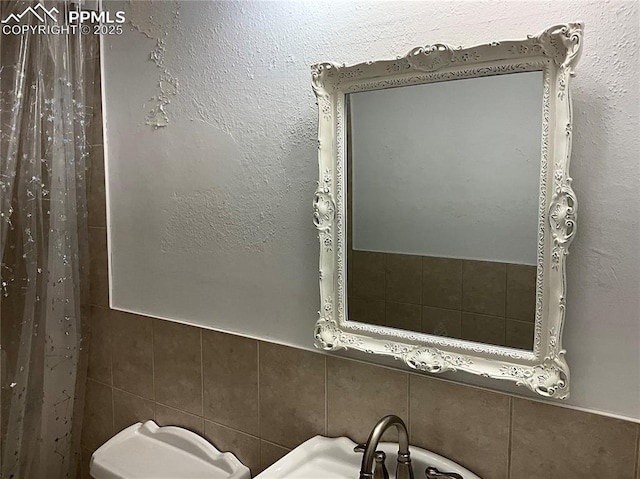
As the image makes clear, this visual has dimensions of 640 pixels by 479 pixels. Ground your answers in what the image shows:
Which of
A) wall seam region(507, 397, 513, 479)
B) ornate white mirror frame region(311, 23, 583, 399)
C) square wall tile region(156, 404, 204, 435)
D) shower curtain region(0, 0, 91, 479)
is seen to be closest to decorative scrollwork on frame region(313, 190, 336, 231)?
Result: ornate white mirror frame region(311, 23, 583, 399)

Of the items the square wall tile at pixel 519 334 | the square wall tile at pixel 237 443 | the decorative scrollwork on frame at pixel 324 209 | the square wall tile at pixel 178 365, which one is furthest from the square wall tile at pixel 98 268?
the square wall tile at pixel 519 334

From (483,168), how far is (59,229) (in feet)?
4.56

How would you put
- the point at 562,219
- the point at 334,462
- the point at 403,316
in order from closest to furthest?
the point at 562,219, the point at 403,316, the point at 334,462

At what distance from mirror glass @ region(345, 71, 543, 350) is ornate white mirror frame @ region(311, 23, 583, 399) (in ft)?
0.07

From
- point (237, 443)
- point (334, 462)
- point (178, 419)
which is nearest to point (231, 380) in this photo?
point (237, 443)

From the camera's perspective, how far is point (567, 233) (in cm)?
100

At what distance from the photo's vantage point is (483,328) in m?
1.12

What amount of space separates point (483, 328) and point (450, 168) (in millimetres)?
362

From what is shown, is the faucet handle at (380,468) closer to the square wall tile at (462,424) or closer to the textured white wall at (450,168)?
the square wall tile at (462,424)

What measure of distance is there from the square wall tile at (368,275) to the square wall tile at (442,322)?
0.40 feet

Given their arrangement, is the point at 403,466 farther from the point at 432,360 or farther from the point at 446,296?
the point at 446,296

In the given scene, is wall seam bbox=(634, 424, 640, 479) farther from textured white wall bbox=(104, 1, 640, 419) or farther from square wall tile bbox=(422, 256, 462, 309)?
square wall tile bbox=(422, 256, 462, 309)

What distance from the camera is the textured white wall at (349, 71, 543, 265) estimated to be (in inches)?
41.9

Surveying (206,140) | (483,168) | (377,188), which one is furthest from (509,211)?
(206,140)
